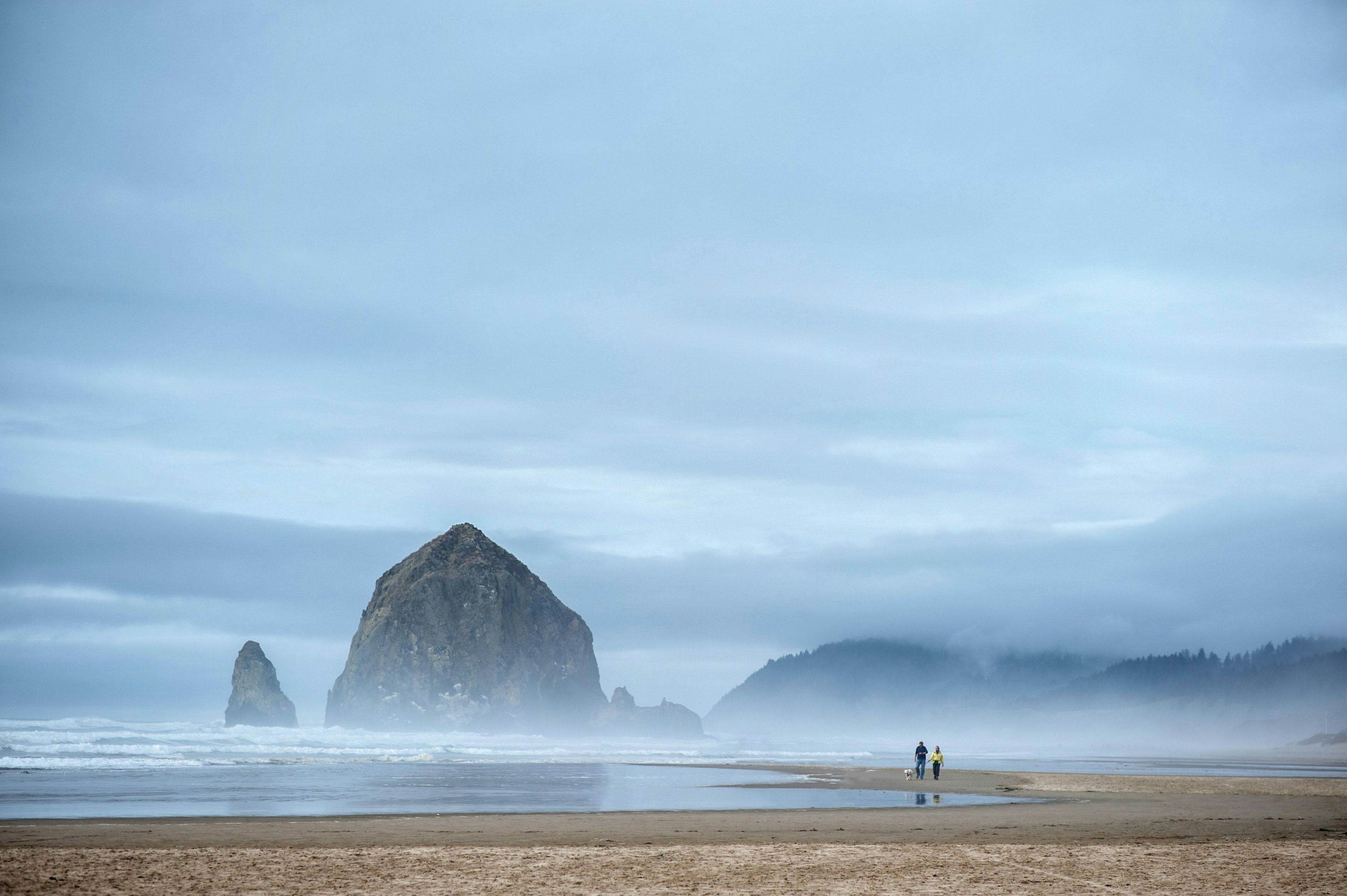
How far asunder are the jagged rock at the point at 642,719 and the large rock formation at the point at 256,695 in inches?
2159

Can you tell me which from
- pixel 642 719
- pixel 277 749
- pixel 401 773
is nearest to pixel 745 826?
pixel 401 773

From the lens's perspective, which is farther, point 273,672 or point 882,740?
point 882,740

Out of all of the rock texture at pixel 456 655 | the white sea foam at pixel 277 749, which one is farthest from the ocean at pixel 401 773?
the rock texture at pixel 456 655

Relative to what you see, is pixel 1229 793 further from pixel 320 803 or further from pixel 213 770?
pixel 213 770

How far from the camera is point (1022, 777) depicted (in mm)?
52031

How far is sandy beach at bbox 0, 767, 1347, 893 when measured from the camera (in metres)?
17.5

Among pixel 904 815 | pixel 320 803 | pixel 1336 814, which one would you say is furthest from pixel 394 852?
pixel 1336 814

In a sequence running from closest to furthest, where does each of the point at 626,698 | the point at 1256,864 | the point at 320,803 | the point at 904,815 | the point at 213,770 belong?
the point at 1256,864, the point at 904,815, the point at 320,803, the point at 213,770, the point at 626,698

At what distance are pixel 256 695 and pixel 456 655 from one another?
3077 centimetres

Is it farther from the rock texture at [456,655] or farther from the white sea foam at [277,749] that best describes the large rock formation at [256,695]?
the white sea foam at [277,749]

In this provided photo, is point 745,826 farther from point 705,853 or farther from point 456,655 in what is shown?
point 456,655

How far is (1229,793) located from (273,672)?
145 metres

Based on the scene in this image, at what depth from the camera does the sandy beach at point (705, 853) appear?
1745cm

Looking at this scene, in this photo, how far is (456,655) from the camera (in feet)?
548
